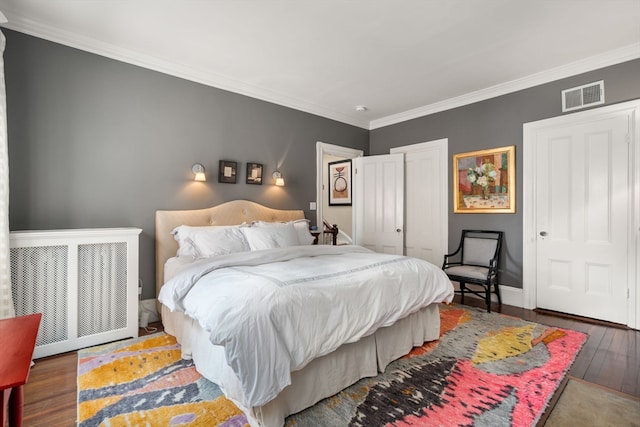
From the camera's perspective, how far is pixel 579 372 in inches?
87.4

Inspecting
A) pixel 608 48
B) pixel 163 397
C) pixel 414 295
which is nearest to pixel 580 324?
pixel 414 295

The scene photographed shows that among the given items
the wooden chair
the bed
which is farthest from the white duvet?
the wooden chair

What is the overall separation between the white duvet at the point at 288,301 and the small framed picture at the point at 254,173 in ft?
5.23

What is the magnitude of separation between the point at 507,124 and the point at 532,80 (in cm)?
53

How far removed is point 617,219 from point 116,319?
485 centimetres

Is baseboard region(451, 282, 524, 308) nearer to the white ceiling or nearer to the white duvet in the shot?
the white duvet

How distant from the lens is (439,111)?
4562mm

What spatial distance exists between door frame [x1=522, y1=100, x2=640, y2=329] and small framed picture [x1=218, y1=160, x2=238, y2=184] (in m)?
3.48

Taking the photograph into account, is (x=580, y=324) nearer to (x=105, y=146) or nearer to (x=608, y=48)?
(x=608, y=48)

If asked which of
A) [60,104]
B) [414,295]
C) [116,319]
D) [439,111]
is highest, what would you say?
[439,111]

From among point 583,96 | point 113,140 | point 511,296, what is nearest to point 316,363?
point 113,140

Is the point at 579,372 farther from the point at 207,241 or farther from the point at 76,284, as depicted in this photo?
the point at 76,284

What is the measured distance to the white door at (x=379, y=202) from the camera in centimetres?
480

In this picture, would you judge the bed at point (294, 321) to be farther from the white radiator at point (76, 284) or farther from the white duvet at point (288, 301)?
the white radiator at point (76, 284)
